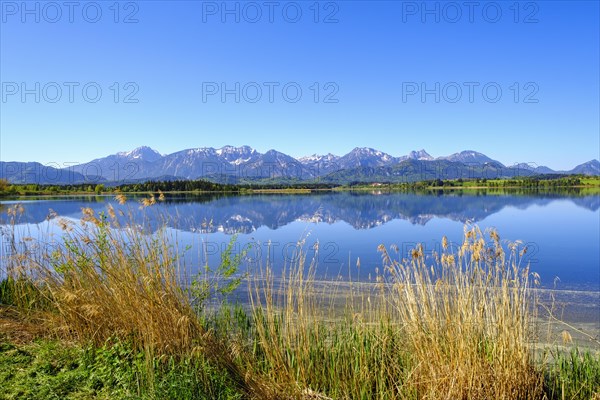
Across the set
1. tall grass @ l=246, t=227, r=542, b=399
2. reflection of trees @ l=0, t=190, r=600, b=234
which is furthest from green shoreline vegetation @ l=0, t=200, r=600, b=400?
reflection of trees @ l=0, t=190, r=600, b=234

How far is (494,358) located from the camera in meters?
3.88

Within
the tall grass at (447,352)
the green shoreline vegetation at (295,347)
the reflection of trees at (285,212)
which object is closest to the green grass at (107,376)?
the green shoreline vegetation at (295,347)

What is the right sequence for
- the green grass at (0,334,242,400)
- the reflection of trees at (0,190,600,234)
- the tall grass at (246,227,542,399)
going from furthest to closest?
the reflection of trees at (0,190,600,234) → the green grass at (0,334,242,400) → the tall grass at (246,227,542,399)

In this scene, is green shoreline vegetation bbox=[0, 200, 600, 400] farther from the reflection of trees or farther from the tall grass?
the reflection of trees

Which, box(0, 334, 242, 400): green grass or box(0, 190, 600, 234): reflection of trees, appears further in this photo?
box(0, 190, 600, 234): reflection of trees

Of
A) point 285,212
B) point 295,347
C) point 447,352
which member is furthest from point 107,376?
point 285,212

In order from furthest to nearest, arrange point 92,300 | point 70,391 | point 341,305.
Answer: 1. point 341,305
2. point 92,300
3. point 70,391

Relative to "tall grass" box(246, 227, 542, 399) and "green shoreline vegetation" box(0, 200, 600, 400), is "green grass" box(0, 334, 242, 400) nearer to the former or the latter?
"green shoreline vegetation" box(0, 200, 600, 400)

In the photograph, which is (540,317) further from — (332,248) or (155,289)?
(332,248)

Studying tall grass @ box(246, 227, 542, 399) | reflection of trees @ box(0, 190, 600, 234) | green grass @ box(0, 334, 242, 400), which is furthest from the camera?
reflection of trees @ box(0, 190, 600, 234)

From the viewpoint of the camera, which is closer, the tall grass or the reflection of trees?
the tall grass

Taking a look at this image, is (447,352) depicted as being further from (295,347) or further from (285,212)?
(285,212)

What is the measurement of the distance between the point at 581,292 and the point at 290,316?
9.88 m

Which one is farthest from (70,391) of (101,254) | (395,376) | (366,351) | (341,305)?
(341,305)
